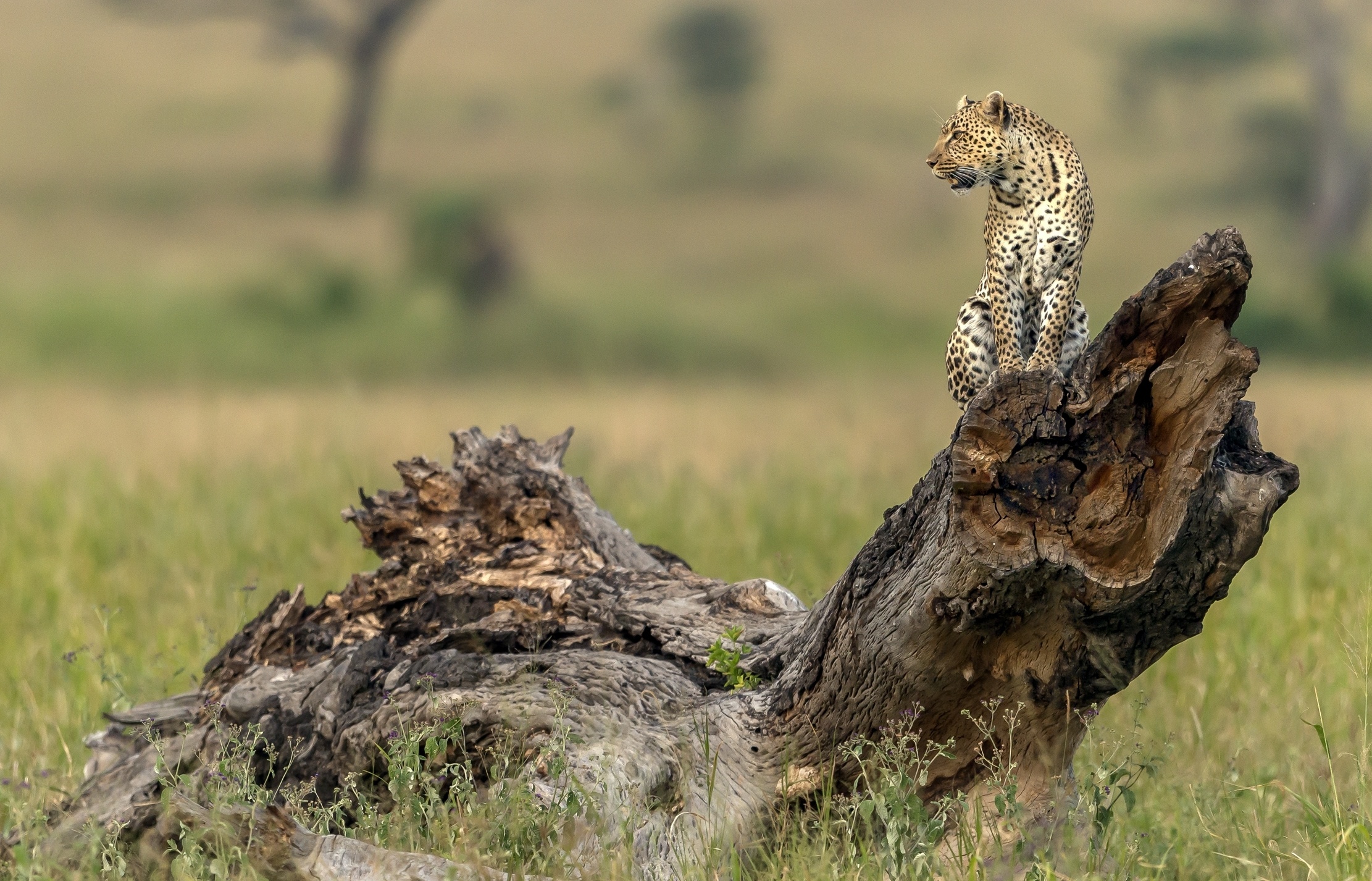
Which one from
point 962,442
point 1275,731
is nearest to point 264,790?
point 962,442

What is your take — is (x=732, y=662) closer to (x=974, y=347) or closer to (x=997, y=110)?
(x=974, y=347)

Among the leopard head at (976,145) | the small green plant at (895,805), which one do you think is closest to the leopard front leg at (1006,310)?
the leopard head at (976,145)

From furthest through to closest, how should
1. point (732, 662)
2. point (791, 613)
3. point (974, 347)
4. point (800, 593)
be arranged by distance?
point (800, 593)
point (791, 613)
point (732, 662)
point (974, 347)

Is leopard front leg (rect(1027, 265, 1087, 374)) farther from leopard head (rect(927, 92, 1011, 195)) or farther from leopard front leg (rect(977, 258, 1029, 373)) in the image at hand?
leopard head (rect(927, 92, 1011, 195))

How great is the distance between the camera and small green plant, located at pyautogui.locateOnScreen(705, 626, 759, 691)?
368 cm

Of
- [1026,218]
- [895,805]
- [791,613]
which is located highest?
[1026,218]

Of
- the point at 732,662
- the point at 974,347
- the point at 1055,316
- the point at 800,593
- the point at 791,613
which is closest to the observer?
the point at 1055,316

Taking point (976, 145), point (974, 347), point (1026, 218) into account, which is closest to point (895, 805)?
point (974, 347)

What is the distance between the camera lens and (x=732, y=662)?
369 cm

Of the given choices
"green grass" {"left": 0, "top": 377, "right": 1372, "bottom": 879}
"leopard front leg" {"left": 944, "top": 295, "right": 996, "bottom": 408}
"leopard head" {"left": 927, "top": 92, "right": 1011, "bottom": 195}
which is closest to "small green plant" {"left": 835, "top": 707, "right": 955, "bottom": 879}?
"green grass" {"left": 0, "top": 377, "right": 1372, "bottom": 879}

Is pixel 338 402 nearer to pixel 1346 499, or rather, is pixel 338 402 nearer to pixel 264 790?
pixel 1346 499

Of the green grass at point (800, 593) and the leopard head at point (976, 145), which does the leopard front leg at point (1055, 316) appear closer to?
the leopard head at point (976, 145)

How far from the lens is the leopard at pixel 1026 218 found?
122 inches

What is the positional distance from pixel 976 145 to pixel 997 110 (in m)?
0.09
